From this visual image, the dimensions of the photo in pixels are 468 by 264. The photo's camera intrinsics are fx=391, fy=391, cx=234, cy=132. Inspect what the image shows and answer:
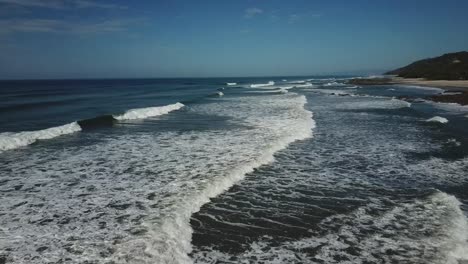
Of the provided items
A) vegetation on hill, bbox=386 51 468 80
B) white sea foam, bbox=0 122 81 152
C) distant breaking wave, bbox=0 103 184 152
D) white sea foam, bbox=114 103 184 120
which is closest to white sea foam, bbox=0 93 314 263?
white sea foam, bbox=0 122 81 152

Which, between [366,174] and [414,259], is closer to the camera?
[414,259]

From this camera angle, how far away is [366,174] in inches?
463

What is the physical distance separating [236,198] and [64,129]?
15395 millimetres

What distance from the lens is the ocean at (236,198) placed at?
22.2 feet

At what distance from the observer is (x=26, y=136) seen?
730 inches

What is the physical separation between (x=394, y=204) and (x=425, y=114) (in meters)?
20.8

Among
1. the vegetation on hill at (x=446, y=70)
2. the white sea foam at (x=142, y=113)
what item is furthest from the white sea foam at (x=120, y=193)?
the vegetation on hill at (x=446, y=70)

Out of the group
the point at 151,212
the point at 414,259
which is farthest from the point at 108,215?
the point at 414,259

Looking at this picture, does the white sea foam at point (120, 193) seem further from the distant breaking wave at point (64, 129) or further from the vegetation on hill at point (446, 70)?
the vegetation on hill at point (446, 70)

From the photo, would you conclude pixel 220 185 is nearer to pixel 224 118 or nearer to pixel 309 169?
pixel 309 169

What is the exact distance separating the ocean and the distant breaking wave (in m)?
0.16

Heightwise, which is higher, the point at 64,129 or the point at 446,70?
the point at 446,70

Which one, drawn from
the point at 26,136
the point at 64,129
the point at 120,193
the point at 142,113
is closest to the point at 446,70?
the point at 142,113

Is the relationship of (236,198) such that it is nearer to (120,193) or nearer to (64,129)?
(120,193)
